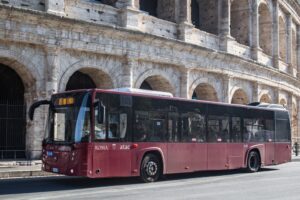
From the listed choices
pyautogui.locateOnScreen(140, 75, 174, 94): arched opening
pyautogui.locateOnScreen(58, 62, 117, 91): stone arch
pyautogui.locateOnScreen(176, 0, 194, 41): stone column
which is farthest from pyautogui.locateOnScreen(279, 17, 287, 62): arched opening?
pyautogui.locateOnScreen(58, 62, 117, 91): stone arch

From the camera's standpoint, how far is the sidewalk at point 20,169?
13.6m

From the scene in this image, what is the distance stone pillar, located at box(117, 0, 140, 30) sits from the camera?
19625 mm

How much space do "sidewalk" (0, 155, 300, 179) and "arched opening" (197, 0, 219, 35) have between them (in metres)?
13.7

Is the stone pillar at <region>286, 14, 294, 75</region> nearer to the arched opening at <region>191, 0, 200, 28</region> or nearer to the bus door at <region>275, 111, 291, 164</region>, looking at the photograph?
the arched opening at <region>191, 0, 200, 28</region>

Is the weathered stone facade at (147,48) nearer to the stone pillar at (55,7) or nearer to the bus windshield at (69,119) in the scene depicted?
the stone pillar at (55,7)

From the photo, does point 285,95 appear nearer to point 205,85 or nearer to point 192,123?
point 205,85

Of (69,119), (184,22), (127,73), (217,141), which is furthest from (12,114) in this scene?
(184,22)

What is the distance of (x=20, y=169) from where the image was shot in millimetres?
14398

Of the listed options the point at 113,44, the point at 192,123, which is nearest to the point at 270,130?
the point at 192,123

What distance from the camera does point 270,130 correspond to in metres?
17.4

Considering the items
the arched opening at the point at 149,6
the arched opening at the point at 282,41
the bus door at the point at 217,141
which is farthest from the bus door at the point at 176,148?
the arched opening at the point at 282,41

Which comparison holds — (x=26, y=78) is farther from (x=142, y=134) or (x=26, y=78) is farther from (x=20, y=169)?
(x=142, y=134)

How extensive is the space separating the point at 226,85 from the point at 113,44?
8.50 meters

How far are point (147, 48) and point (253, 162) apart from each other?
6.83 meters
